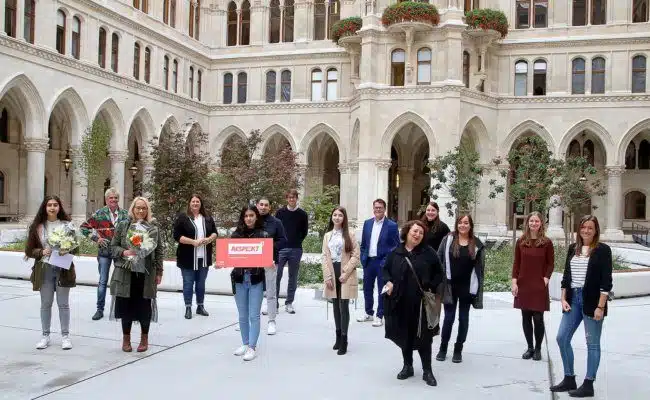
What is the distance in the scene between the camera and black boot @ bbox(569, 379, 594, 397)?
20.1ft

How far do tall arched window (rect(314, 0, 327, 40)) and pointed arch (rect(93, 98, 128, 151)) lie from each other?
1139cm

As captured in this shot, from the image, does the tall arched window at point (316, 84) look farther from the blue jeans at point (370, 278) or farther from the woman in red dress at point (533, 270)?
the woman in red dress at point (533, 270)

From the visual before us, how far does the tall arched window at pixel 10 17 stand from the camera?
2378cm

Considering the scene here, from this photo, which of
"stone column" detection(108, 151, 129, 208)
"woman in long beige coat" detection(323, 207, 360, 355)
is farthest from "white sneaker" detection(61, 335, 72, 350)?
"stone column" detection(108, 151, 129, 208)

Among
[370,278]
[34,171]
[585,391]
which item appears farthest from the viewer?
[34,171]

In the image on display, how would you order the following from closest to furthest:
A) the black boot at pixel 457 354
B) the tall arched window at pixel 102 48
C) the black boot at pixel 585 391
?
the black boot at pixel 585 391 < the black boot at pixel 457 354 < the tall arched window at pixel 102 48

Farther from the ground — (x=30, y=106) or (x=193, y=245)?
(x=30, y=106)

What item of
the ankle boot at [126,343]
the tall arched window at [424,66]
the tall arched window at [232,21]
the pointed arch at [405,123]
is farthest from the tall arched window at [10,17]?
the ankle boot at [126,343]

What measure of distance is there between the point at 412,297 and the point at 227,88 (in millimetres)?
31359

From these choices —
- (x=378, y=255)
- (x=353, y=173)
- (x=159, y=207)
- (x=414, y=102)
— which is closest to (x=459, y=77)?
(x=414, y=102)

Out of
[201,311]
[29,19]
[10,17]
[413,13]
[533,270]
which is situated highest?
[413,13]

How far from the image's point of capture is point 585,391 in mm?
6145

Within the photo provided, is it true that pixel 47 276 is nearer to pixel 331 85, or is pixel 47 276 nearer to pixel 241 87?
pixel 331 85

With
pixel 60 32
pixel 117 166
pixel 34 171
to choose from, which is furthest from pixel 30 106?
pixel 117 166
